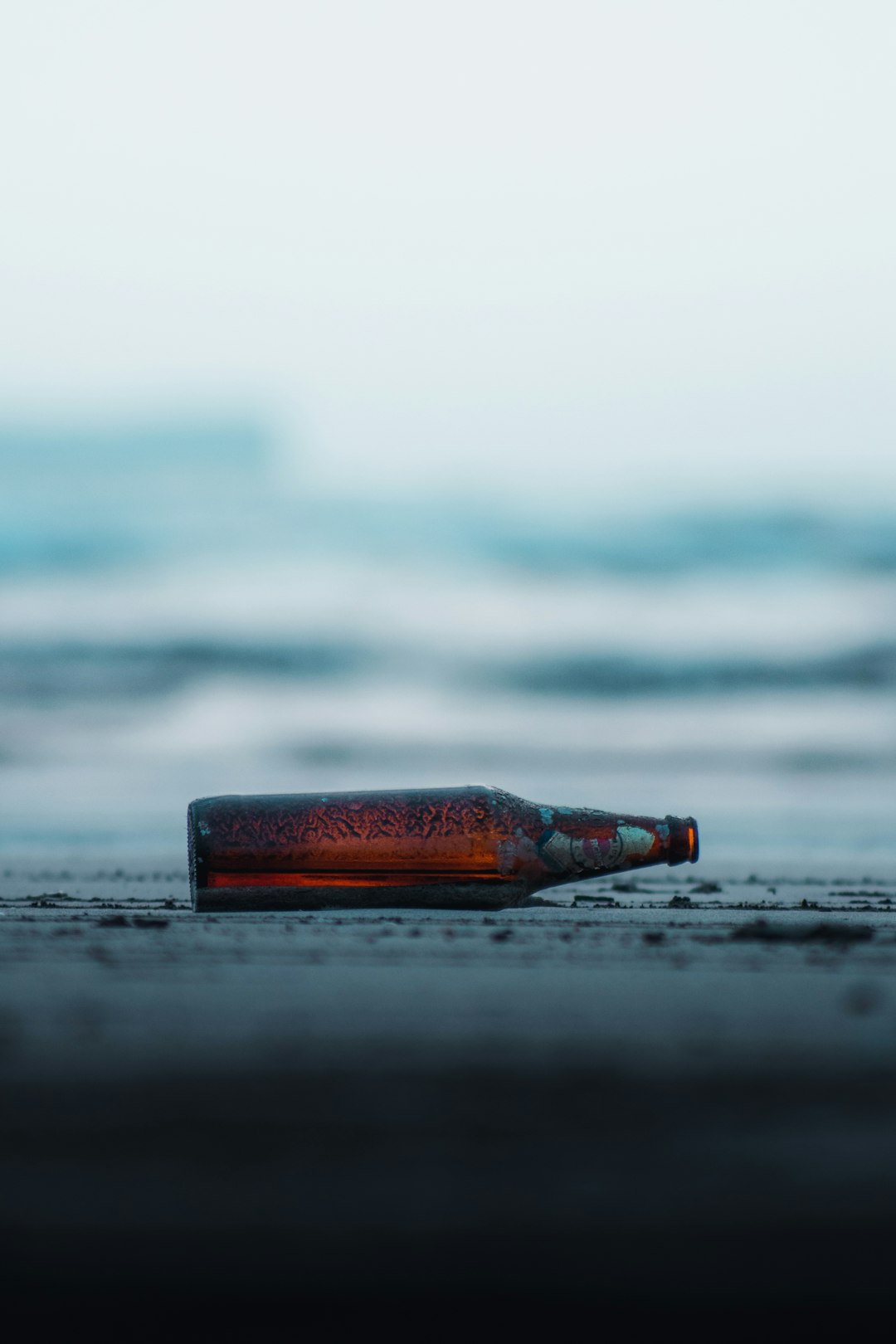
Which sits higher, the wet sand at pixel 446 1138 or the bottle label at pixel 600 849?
the bottle label at pixel 600 849

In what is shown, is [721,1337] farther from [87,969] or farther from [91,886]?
[91,886]

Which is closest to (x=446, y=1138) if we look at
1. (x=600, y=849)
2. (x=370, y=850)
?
(x=370, y=850)

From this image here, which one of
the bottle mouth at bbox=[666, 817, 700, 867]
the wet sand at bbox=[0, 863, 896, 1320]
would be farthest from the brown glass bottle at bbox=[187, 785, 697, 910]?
the wet sand at bbox=[0, 863, 896, 1320]

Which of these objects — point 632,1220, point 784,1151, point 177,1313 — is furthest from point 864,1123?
point 177,1313

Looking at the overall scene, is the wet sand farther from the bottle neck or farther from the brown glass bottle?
the bottle neck

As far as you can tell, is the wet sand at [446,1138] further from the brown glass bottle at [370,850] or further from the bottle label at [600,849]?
the bottle label at [600,849]

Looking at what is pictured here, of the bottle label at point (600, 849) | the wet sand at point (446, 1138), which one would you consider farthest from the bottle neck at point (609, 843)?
the wet sand at point (446, 1138)
